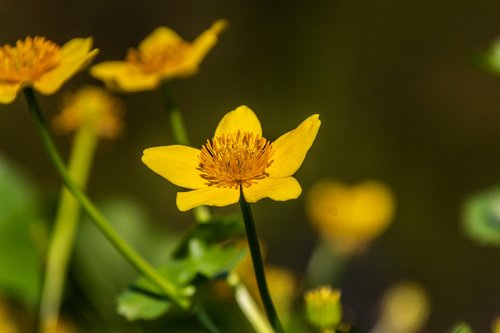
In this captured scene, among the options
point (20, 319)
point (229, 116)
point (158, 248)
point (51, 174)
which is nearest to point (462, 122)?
point (51, 174)

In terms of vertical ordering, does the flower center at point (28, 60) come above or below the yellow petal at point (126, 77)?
below

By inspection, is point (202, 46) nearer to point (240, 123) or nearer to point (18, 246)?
point (240, 123)

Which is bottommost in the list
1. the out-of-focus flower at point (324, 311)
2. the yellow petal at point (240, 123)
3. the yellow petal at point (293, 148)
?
the out-of-focus flower at point (324, 311)

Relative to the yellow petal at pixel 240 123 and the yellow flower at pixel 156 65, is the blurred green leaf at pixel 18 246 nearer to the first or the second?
the yellow flower at pixel 156 65

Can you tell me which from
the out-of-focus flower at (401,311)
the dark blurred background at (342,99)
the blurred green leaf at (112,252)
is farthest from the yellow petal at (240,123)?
the dark blurred background at (342,99)

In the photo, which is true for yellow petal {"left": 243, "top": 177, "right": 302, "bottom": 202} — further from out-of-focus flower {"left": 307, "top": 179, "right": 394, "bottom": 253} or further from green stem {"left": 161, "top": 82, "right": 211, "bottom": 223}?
out-of-focus flower {"left": 307, "top": 179, "right": 394, "bottom": 253}

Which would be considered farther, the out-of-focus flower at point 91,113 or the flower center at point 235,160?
the out-of-focus flower at point 91,113
